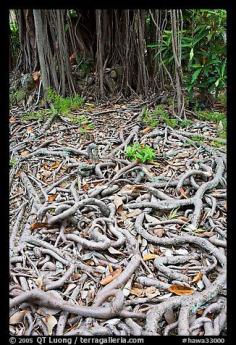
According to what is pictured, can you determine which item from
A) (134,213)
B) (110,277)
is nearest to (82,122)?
(134,213)

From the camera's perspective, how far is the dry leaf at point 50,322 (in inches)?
55.5

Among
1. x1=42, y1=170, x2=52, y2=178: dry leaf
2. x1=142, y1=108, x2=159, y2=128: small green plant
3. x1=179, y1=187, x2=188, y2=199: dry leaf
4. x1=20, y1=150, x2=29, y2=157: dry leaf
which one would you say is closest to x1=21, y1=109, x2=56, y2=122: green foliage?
x1=20, y1=150, x2=29, y2=157: dry leaf

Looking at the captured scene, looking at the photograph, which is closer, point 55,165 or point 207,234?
point 207,234

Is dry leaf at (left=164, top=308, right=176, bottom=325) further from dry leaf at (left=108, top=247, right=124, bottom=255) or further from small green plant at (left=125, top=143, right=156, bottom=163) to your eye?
small green plant at (left=125, top=143, right=156, bottom=163)

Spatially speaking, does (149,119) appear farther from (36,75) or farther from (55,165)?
(36,75)

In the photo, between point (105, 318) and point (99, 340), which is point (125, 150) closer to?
point (105, 318)

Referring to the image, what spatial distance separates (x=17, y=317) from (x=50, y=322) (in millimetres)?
118

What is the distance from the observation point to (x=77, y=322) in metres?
1.43

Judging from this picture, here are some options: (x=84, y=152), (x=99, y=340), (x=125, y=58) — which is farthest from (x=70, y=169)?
(x=125, y=58)

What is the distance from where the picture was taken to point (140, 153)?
269 cm

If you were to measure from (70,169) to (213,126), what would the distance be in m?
1.25

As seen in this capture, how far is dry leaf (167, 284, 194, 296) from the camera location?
155cm

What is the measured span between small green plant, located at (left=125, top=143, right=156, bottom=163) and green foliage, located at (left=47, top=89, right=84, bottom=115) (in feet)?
→ 3.84

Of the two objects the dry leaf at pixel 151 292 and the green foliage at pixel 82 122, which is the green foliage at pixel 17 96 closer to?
the green foliage at pixel 82 122
